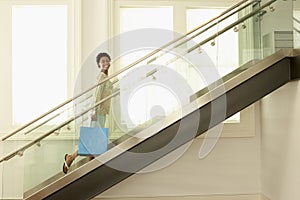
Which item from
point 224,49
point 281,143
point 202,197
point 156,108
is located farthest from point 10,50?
point 281,143

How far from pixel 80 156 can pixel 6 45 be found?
225cm

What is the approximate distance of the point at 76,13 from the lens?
600cm

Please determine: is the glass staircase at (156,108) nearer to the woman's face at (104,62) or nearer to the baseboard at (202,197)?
the woman's face at (104,62)

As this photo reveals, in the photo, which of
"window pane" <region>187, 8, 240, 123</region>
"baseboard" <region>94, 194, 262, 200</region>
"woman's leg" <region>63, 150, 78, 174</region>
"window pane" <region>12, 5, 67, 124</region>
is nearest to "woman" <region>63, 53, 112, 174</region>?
"woman's leg" <region>63, 150, 78, 174</region>

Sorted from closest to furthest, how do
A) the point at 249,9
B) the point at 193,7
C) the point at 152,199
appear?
the point at 249,9
the point at 152,199
the point at 193,7

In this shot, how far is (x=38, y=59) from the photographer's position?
6.07m

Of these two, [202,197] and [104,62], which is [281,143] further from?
[104,62]

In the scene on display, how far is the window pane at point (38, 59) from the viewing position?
601cm

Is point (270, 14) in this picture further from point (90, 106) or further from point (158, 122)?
point (90, 106)

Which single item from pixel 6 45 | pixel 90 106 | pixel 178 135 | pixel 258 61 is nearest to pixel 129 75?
pixel 90 106

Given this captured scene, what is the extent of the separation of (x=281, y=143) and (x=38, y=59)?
10.8ft

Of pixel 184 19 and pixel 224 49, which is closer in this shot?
pixel 224 49

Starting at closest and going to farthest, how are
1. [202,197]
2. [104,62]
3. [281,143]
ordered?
[104,62] < [281,143] < [202,197]

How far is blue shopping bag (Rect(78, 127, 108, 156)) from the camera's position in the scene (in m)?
4.53
